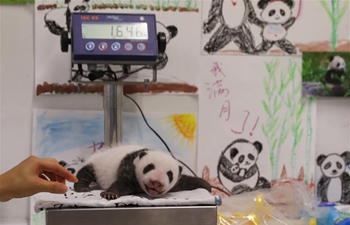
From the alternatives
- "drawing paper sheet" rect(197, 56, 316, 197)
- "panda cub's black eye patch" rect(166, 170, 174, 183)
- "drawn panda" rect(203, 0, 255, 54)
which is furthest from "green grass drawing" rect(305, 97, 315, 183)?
"panda cub's black eye patch" rect(166, 170, 174, 183)

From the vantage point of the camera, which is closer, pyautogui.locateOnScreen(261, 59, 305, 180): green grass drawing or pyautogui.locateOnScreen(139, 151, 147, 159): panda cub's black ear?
pyautogui.locateOnScreen(139, 151, 147, 159): panda cub's black ear

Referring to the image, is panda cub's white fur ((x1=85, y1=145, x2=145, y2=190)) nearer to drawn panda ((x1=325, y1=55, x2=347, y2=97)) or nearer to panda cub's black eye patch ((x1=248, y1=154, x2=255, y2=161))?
panda cub's black eye patch ((x1=248, y1=154, x2=255, y2=161))

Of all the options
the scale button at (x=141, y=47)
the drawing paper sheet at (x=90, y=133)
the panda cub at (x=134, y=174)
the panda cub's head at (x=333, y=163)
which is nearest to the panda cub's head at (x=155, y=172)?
the panda cub at (x=134, y=174)

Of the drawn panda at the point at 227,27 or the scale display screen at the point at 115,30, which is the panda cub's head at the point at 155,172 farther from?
the drawn panda at the point at 227,27

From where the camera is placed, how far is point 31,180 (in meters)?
0.67

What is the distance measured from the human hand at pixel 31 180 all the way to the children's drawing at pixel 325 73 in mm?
728

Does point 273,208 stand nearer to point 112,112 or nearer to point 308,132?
point 308,132

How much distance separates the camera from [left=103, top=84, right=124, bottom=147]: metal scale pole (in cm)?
105

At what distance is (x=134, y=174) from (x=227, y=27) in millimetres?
545

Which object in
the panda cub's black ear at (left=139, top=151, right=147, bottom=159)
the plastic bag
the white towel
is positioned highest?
the panda cub's black ear at (left=139, top=151, right=147, bottom=159)

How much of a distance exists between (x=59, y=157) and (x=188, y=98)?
0.37 meters

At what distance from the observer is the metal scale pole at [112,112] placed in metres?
1.05

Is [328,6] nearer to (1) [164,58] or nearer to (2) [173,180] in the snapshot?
(1) [164,58]

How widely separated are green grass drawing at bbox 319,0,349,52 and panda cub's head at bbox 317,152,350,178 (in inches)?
11.4
